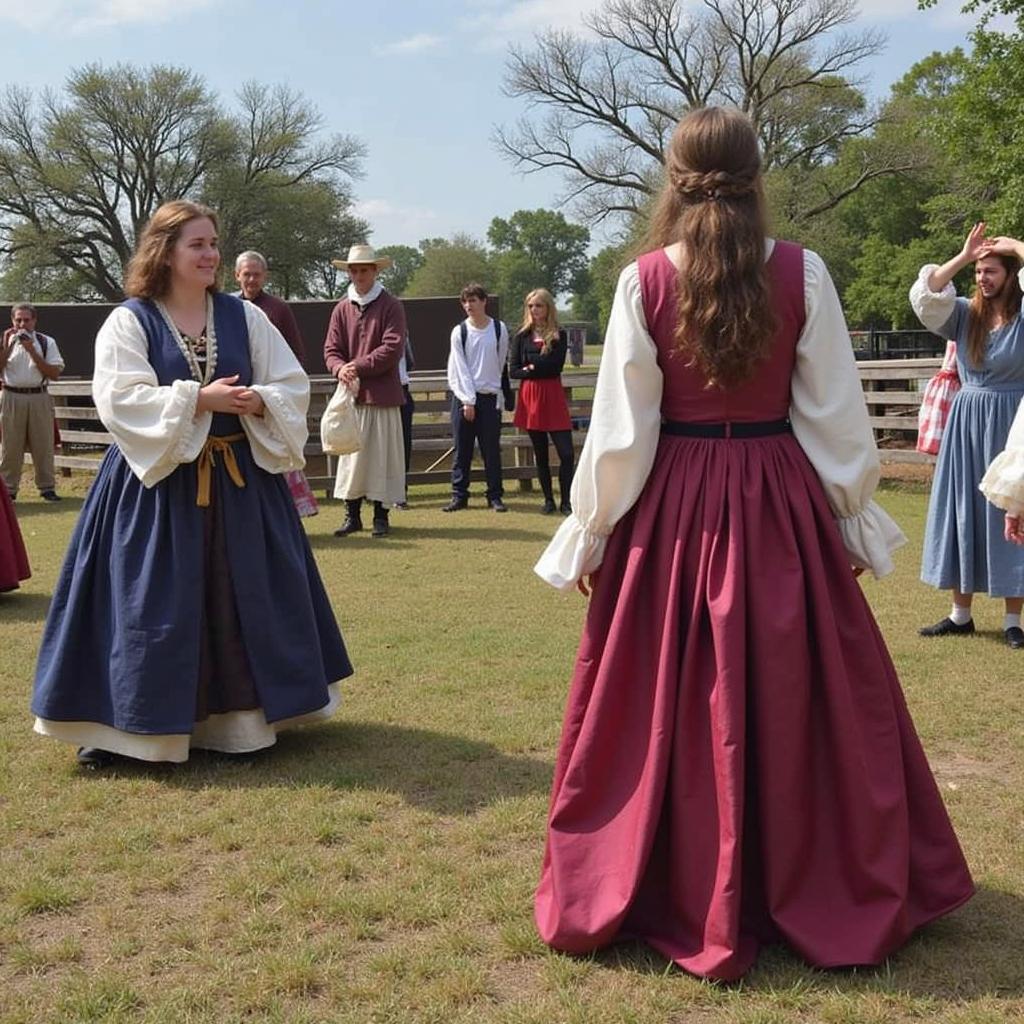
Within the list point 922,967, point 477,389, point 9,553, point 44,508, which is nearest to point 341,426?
point 477,389

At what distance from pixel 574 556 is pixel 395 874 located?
3.69 feet

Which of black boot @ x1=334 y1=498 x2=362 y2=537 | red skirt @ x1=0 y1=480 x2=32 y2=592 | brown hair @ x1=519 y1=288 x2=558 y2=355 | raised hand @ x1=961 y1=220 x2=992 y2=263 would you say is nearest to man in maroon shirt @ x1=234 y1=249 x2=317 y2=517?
black boot @ x1=334 y1=498 x2=362 y2=537

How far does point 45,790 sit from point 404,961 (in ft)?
6.19

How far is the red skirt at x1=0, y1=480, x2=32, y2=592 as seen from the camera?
24.5ft

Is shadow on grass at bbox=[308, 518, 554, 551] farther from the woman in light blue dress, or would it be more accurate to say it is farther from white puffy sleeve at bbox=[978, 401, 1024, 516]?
white puffy sleeve at bbox=[978, 401, 1024, 516]

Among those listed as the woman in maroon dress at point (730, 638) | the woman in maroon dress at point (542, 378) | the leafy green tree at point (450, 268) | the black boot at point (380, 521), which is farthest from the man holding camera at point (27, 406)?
the leafy green tree at point (450, 268)

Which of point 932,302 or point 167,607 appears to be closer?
point 167,607

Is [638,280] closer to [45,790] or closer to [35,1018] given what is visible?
[35,1018]

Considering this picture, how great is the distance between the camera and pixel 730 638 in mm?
2918

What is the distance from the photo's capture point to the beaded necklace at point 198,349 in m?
4.53

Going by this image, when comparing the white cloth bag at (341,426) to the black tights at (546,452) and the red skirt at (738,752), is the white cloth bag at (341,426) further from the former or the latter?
the red skirt at (738,752)

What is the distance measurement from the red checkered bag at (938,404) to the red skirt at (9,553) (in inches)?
208

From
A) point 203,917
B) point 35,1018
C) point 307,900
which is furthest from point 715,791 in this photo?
point 35,1018

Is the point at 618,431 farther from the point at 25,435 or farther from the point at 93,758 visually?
the point at 25,435
